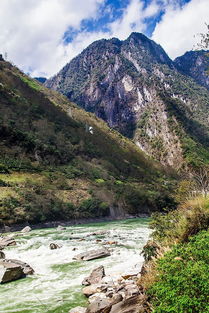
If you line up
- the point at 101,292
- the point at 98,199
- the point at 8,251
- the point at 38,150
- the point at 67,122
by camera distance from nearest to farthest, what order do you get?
the point at 101,292, the point at 8,251, the point at 98,199, the point at 38,150, the point at 67,122

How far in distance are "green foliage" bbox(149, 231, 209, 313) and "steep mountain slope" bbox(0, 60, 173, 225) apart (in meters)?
40.9

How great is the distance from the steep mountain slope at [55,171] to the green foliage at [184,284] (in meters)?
40.9

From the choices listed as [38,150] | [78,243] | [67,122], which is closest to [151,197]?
[38,150]

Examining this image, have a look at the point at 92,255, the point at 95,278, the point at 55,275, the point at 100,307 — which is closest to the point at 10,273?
the point at 55,275

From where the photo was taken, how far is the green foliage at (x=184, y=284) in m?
6.40

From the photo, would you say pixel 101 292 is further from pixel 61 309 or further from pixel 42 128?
pixel 42 128

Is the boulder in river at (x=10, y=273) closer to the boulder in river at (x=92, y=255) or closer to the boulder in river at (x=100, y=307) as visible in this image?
the boulder in river at (x=92, y=255)

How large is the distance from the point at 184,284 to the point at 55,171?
70395 millimetres

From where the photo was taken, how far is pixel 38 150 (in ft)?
281

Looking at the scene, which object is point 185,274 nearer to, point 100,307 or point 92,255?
point 100,307

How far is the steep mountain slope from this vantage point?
2130 inches

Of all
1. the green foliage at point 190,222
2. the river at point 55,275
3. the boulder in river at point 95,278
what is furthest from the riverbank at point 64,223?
the green foliage at point 190,222

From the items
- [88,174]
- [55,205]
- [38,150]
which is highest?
[38,150]

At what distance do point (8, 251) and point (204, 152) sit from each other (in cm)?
18268
